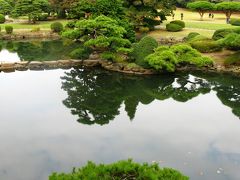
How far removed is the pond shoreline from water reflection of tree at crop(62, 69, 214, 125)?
2.82 feet

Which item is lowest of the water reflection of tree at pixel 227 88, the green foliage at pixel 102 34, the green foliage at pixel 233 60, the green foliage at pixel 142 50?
the water reflection of tree at pixel 227 88

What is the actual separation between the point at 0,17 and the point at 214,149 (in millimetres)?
35955

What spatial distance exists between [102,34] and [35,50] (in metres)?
9.48

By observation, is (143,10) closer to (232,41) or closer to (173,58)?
(232,41)

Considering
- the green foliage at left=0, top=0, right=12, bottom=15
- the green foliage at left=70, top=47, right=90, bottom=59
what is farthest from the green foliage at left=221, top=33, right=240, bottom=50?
the green foliage at left=0, top=0, right=12, bottom=15

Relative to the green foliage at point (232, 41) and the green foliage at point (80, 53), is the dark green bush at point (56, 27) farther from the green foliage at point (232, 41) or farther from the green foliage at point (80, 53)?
the green foliage at point (232, 41)

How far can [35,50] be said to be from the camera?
3375 centimetres

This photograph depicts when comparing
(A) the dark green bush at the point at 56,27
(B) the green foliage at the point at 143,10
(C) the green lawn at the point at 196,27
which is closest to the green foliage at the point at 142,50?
(B) the green foliage at the point at 143,10

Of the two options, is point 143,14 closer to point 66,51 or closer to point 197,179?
point 66,51

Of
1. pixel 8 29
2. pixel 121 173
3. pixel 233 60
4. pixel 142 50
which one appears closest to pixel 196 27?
pixel 233 60

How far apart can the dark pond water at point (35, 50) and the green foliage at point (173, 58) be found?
8.25m

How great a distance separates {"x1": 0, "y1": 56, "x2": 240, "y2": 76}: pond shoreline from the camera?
85.1 feet

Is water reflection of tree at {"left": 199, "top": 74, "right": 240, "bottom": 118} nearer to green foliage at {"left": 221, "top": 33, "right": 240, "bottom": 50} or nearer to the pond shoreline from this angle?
the pond shoreline

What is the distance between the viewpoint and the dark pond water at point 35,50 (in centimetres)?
3063
